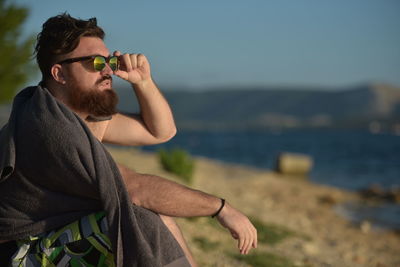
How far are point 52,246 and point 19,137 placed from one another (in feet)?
1.50

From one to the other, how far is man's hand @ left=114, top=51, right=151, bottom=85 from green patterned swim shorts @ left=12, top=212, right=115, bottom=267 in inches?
24.6

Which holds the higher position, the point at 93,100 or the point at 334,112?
the point at 93,100

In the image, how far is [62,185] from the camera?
7.93 feet

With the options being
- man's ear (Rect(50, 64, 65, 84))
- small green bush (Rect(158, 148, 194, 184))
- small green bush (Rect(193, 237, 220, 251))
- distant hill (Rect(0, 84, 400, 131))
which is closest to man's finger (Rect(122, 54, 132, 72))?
man's ear (Rect(50, 64, 65, 84))

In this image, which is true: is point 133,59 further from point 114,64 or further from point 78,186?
point 78,186

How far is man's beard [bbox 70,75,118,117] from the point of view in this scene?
2600mm

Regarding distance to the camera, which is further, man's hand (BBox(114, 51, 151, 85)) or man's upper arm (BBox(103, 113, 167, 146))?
man's upper arm (BBox(103, 113, 167, 146))

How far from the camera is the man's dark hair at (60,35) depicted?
2.56 meters

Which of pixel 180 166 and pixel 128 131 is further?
pixel 180 166

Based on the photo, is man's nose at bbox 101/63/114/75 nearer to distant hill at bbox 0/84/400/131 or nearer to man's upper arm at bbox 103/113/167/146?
man's upper arm at bbox 103/113/167/146

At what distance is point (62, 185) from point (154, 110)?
0.68 meters

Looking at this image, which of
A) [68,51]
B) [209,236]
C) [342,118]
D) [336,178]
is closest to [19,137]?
[68,51]

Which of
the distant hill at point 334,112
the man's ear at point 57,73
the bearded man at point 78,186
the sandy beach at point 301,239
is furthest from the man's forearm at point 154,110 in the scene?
the distant hill at point 334,112

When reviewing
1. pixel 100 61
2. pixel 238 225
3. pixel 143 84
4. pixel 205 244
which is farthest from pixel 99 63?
pixel 205 244
